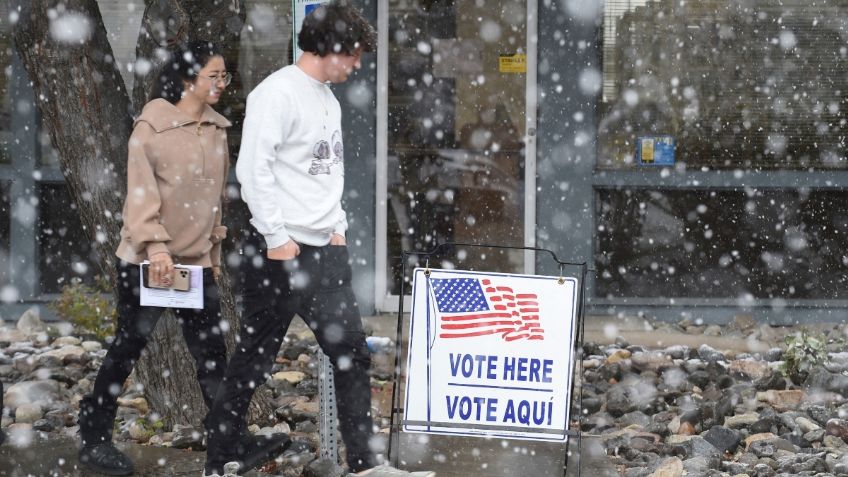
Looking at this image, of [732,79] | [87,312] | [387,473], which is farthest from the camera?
[732,79]

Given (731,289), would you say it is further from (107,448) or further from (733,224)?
(107,448)

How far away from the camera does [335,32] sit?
407 cm

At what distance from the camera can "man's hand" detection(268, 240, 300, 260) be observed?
4012mm

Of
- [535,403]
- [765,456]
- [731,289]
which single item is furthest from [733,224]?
[535,403]

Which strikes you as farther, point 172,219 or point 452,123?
point 452,123

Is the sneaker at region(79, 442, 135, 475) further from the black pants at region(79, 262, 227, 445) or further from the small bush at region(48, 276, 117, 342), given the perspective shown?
the small bush at region(48, 276, 117, 342)

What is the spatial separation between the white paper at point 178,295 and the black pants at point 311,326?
222 millimetres

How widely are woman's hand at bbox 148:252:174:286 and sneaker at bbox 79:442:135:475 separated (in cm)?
82

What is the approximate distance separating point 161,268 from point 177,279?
0.08 metres

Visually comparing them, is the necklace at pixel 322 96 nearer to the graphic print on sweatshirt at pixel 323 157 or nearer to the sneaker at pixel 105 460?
the graphic print on sweatshirt at pixel 323 157

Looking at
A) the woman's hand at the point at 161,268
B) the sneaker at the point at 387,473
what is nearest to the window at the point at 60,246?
the woman's hand at the point at 161,268

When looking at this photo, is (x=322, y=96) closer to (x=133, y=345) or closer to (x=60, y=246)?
(x=133, y=345)

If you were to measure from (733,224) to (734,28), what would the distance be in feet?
5.17

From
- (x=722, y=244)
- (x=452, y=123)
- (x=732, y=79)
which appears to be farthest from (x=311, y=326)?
(x=732, y=79)
